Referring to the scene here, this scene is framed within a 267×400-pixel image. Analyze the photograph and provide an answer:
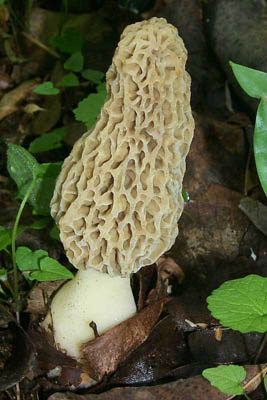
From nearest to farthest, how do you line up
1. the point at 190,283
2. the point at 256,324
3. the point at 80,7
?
the point at 256,324, the point at 190,283, the point at 80,7

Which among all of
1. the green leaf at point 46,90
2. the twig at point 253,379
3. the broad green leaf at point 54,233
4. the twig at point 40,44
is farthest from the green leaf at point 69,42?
the twig at point 253,379

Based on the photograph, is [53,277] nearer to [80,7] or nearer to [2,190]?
[2,190]

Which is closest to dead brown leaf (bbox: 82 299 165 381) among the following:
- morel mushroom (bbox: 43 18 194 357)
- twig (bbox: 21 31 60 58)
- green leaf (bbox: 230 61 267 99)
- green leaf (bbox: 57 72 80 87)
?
morel mushroom (bbox: 43 18 194 357)

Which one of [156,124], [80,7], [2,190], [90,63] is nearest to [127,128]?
[156,124]

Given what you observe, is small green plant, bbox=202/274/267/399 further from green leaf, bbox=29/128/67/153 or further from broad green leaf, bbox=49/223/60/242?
green leaf, bbox=29/128/67/153

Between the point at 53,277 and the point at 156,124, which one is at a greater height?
the point at 156,124

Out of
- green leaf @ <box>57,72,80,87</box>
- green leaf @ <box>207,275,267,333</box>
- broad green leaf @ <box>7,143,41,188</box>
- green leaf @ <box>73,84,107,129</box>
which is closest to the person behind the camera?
green leaf @ <box>207,275,267,333</box>

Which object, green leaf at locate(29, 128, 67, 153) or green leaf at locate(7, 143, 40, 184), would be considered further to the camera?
green leaf at locate(29, 128, 67, 153)

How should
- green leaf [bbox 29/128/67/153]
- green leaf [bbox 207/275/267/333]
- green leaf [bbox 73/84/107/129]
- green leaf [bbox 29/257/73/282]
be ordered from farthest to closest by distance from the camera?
green leaf [bbox 29/128/67/153] < green leaf [bbox 73/84/107/129] < green leaf [bbox 29/257/73/282] < green leaf [bbox 207/275/267/333]

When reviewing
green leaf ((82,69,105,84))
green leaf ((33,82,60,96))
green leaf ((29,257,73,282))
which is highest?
green leaf ((33,82,60,96))
